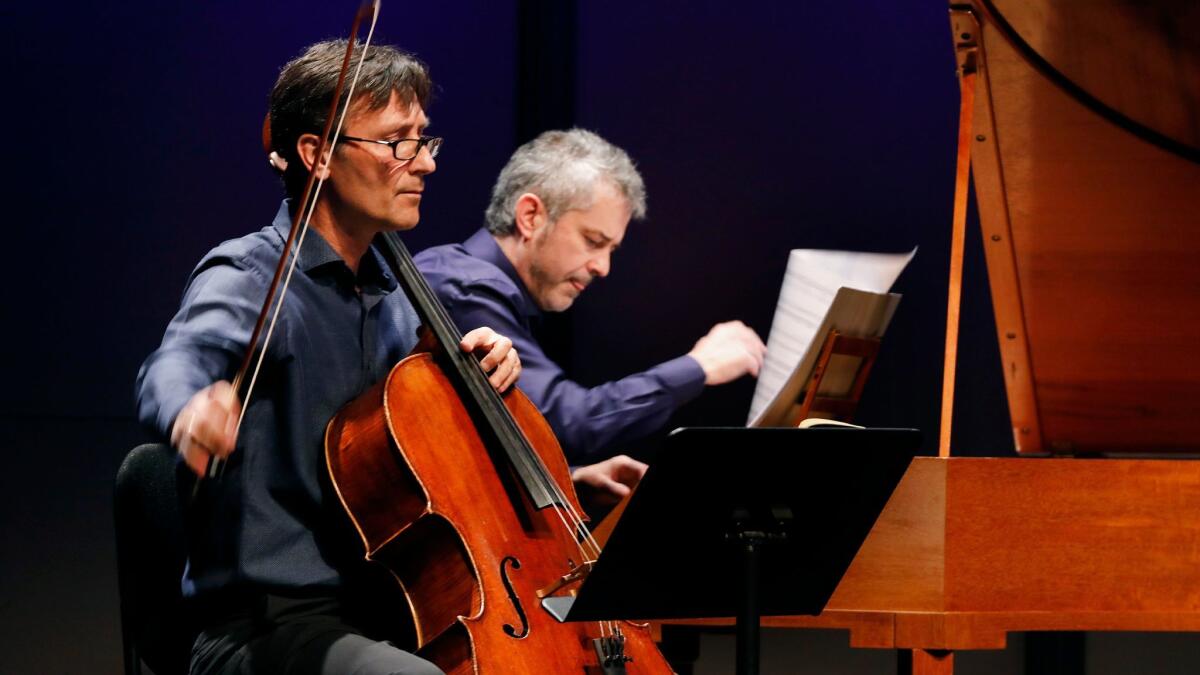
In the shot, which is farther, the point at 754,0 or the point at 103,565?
the point at 754,0

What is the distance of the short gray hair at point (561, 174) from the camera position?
9.21 feet

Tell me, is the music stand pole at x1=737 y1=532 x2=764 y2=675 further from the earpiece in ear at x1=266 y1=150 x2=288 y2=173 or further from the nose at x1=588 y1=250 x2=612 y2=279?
the nose at x1=588 y1=250 x2=612 y2=279

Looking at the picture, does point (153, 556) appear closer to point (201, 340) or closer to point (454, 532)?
point (201, 340)

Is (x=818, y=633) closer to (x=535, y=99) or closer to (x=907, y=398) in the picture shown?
(x=907, y=398)

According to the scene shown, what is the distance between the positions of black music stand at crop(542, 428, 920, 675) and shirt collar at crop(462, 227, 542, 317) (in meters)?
1.38

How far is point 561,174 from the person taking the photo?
280cm

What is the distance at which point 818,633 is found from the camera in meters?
3.15

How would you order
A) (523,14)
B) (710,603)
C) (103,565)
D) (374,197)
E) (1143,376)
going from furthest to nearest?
(523,14) < (103,565) < (1143,376) < (374,197) < (710,603)

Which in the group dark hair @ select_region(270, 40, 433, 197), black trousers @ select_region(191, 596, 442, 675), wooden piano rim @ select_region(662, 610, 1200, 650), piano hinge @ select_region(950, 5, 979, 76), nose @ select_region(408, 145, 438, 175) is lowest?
wooden piano rim @ select_region(662, 610, 1200, 650)

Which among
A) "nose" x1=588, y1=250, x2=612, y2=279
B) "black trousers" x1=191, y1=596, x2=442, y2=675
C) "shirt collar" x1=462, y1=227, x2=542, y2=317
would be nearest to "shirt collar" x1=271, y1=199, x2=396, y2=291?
"black trousers" x1=191, y1=596, x2=442, y2=675

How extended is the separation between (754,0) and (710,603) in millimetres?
1929

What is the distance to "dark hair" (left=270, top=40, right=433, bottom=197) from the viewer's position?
1909mm

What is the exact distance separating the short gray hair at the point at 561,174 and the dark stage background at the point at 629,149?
19cm

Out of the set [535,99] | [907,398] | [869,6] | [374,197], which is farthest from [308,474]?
[869,6]
